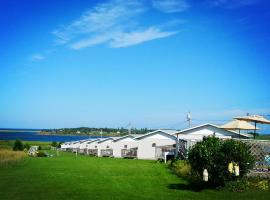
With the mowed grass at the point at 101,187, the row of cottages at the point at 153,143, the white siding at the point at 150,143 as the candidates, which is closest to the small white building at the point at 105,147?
the row of cottages at the point at 153,143

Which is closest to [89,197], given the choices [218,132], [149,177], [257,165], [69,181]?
[69,181]

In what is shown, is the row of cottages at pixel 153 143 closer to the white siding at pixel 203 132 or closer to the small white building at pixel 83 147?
the white siding at pixel 203 132

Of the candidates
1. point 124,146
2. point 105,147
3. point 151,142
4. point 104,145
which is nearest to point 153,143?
point 151,142

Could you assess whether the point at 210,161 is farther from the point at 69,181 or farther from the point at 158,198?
the point at 69,181

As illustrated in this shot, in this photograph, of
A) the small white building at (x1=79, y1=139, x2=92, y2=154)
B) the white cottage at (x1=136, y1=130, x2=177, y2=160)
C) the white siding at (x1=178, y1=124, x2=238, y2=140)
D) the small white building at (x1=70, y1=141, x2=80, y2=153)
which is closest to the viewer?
the white siding at (x1=178, y1=124, x2=238, y2=140)

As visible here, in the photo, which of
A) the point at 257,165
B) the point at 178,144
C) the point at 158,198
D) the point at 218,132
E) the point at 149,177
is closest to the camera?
the point at 158,198

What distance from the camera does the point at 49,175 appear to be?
88.6 ft

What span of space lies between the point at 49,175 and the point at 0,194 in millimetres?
8074

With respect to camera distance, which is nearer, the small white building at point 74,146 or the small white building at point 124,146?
the small white building at point 124,146

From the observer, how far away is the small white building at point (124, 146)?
56909 millimetres

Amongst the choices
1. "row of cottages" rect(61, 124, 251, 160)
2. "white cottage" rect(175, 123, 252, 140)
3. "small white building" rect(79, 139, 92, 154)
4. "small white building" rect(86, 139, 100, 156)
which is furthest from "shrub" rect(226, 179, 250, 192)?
"small white building" rect(79, 139, 92, 154)

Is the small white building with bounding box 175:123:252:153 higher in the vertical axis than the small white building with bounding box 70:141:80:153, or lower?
higher

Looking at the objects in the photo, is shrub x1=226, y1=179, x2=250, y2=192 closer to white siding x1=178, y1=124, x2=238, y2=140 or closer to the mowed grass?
the mowed grass

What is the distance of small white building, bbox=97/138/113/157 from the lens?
5998cm
